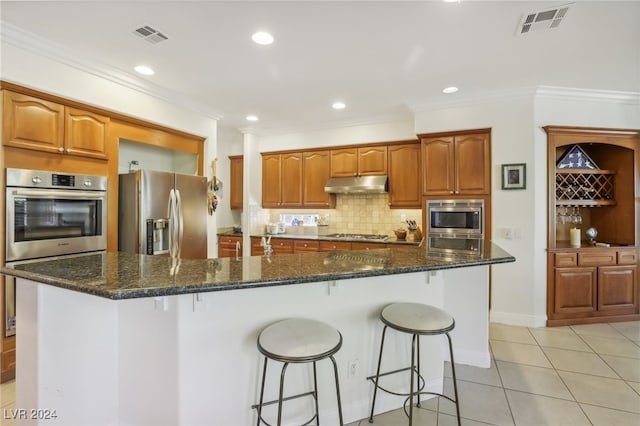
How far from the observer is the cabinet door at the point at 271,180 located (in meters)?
5.28

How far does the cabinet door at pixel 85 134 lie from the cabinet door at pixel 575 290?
16.3 feet

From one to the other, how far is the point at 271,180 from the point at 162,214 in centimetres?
225

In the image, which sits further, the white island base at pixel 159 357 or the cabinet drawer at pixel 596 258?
the cabinet drawer at pixel 596 258

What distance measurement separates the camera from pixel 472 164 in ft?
12.1

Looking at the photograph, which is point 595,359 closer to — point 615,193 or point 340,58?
point 615,193

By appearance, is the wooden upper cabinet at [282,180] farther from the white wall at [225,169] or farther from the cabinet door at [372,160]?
the cabinet door at [372,160]

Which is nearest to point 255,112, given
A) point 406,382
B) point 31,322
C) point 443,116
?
point 443,116

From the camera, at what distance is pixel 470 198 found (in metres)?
3.70

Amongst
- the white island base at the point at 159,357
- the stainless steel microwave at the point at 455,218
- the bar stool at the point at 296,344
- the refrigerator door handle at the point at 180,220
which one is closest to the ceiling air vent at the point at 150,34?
the refrigerator door handle at the point at 180,220

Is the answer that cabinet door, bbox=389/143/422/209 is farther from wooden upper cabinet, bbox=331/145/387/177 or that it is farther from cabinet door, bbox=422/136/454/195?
cabinet door, bbox=422/136/454/195

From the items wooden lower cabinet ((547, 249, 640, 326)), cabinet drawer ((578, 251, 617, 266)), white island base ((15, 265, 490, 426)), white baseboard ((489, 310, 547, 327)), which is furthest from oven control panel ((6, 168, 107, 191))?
cabinet drawer ((578, 251, 617, 266))

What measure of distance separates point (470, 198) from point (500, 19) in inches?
79.0

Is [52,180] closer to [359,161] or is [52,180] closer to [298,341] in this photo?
[298,341]

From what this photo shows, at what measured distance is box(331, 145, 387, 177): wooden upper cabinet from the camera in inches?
179
